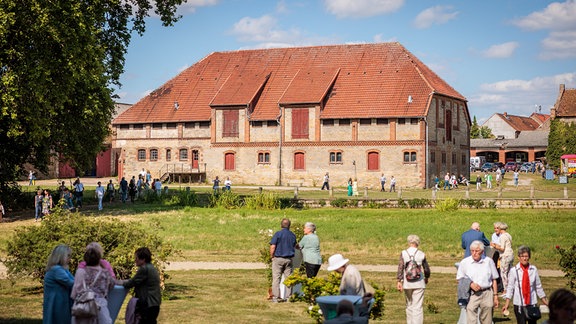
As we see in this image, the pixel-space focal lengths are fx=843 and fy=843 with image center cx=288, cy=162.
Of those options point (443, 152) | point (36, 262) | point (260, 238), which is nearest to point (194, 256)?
point (260, 238)

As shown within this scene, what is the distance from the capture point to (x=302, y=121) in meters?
67.1

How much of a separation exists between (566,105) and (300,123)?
174ft

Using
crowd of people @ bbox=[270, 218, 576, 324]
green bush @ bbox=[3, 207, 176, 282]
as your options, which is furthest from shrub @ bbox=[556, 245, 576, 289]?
green bush @ bbox=[3, 207, 176, 282]

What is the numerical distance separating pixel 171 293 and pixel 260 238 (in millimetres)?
14193

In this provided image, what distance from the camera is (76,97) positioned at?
39.5 m

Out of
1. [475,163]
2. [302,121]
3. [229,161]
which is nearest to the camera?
[302,121]

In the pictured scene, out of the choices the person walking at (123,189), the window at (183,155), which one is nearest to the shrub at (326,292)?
the person walking at (123,189)

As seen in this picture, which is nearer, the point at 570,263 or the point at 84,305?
the point at 84,305

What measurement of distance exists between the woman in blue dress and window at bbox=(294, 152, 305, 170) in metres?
56.9

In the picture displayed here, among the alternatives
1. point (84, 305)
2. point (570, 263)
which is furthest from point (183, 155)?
A: point (84, 305)

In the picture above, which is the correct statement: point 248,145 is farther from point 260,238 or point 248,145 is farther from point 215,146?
point 260,238

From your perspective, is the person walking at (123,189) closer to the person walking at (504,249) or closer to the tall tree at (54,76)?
the tall tree at (54,76)

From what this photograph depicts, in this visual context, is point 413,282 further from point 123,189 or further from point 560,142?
point 560,142

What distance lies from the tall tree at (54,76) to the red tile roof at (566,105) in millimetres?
77496
